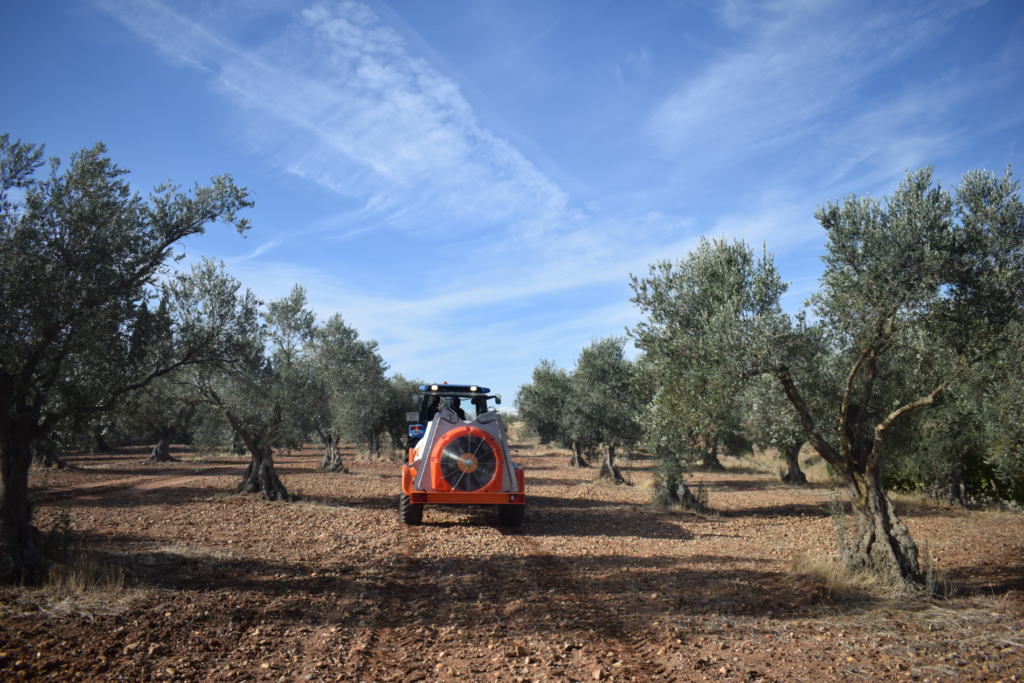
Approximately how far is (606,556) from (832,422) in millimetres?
5352

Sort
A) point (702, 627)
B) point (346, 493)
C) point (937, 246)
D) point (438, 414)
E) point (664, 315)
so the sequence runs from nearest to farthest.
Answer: point (702, 627) → point (937, 246) → point (664, 315) → point (438, 414) → point (346, 493)

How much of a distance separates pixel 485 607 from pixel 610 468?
1914 cm

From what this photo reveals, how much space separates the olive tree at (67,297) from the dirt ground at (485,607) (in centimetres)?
196

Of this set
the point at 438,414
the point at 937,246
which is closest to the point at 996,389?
the point at 937,246

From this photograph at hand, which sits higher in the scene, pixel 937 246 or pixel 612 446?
pixel 937 246

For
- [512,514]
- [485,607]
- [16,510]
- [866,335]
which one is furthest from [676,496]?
[16,510]

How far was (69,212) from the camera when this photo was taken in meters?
7.93

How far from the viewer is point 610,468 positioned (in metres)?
25.7

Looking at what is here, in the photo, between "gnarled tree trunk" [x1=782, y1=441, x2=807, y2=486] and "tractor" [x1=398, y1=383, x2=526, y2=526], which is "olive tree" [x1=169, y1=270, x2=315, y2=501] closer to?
"tractor" [x1=398, y1=383, x2=526, y2=526]

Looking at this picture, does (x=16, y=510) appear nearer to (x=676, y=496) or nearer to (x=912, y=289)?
(x=912, y=289)

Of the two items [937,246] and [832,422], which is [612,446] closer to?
[832,422]

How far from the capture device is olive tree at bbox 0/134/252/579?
7160 millimetres

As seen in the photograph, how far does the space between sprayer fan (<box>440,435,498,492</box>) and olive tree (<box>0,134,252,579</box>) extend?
6071mm

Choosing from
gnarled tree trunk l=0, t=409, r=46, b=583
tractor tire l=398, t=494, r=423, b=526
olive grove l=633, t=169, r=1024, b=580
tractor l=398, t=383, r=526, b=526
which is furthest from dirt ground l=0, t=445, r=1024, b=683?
olive grove l=633, t=169, r=1024, b=580
